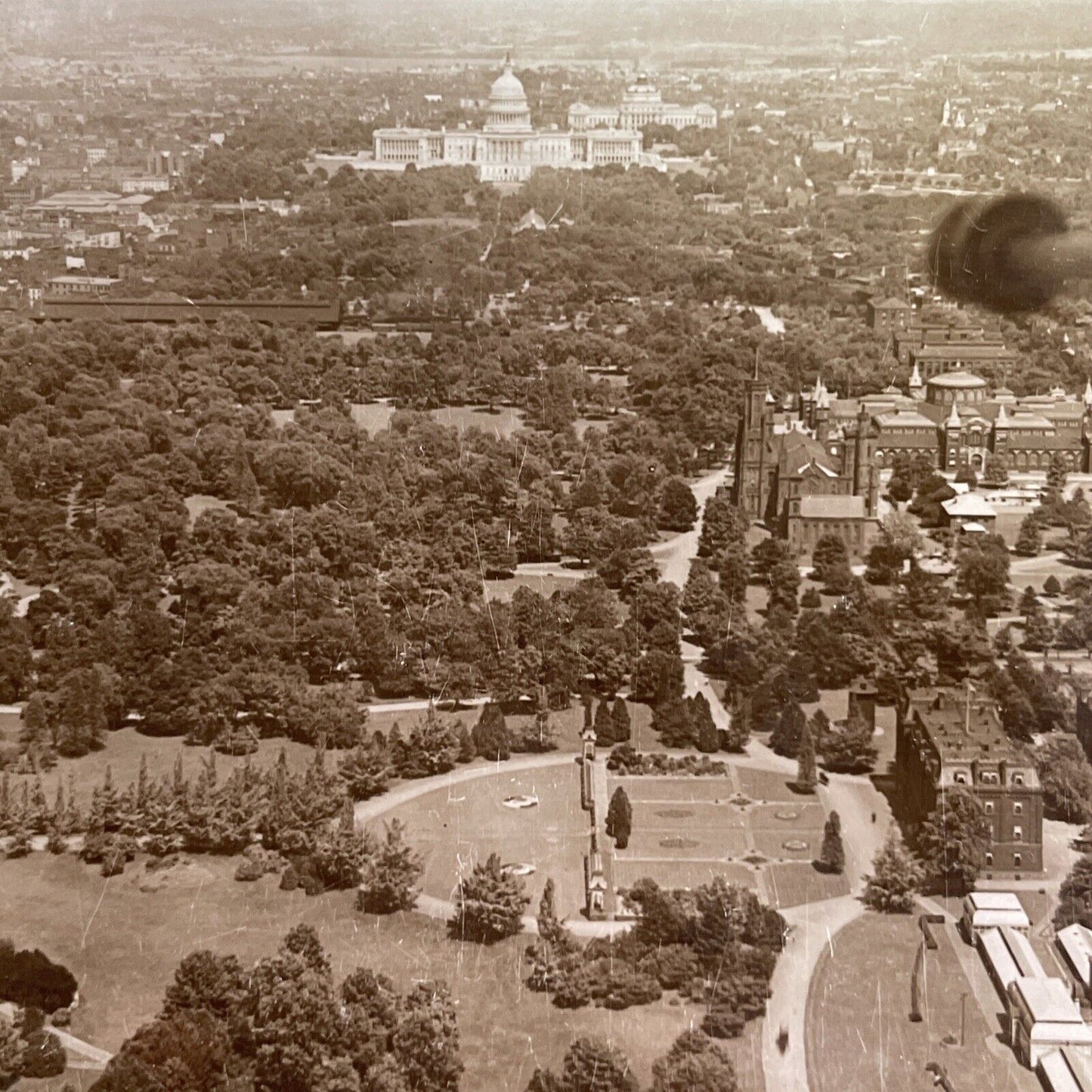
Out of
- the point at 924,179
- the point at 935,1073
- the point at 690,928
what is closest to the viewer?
the point at 935,1073

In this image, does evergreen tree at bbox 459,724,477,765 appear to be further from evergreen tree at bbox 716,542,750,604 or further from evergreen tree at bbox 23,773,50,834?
evergreen tree at bbox 716,542,750,604

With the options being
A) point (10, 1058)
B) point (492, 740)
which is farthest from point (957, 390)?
point (10, 1058)

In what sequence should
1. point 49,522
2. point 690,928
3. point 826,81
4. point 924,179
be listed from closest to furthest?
point 690,928 → point 49,522 → point 924,179 → point 826,81

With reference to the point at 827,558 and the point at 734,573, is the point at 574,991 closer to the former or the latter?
the point at 734,573

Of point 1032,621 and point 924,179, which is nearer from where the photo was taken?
point 1032,621

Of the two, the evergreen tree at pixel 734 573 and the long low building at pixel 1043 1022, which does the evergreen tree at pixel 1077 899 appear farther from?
the evergreen tree at pixel 734 573

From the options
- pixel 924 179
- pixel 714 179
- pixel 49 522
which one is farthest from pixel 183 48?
pixel 49 522

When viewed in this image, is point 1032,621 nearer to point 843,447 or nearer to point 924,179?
point 843,447

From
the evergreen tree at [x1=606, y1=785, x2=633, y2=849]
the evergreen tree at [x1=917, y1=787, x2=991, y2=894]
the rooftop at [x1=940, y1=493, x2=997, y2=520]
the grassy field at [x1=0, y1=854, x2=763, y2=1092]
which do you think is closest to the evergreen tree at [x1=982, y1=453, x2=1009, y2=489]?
the rooftop at [x1=940, y1=493, x2=997, y2=520]
